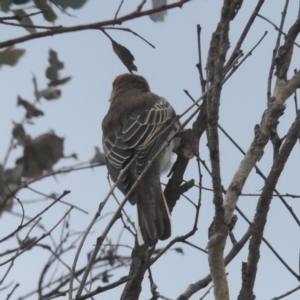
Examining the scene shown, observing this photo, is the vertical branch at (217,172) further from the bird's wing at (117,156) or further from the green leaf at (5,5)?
the bird's wing at (117,156)

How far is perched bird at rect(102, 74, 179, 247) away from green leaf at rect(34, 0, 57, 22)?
5.87 ft

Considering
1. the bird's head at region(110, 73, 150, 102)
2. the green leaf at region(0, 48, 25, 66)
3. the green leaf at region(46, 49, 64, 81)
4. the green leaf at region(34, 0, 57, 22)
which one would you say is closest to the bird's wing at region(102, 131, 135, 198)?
the bird's head at region(110, 73, 150, 102)

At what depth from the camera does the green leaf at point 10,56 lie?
2.24 meters

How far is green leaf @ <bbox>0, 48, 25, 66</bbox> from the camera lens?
7.35ft

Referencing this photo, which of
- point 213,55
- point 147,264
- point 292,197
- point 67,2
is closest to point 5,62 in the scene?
point 67,2

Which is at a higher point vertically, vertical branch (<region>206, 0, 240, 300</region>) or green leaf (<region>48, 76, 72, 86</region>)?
green leaf (<region>48, 76, 72, 86</region>)

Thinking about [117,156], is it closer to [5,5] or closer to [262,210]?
[262,210]

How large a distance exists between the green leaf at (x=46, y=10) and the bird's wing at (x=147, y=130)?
2810mm

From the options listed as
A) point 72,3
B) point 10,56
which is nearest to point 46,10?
point 72,3

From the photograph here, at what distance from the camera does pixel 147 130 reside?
5.52 meters

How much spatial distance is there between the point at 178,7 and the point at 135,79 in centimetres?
538

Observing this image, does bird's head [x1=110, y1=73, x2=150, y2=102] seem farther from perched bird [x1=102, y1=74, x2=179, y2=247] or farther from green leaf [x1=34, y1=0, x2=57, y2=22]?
green leaf [x1=34, y1=0, x2=57, y2=22]

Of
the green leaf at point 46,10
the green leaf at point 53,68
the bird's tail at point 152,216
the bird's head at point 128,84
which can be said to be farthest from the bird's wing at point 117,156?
the green leaf at point 46,10

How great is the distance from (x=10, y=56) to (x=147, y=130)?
128 inches
